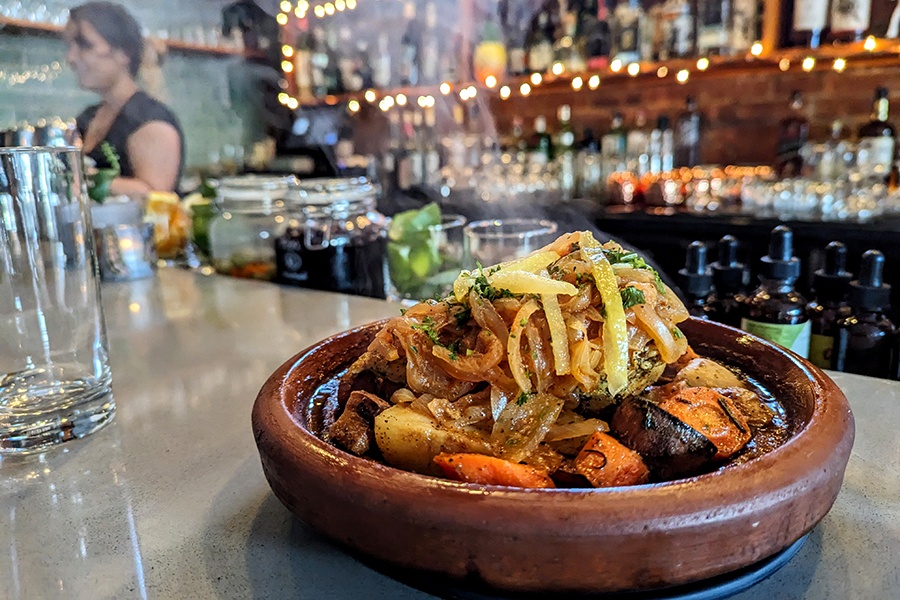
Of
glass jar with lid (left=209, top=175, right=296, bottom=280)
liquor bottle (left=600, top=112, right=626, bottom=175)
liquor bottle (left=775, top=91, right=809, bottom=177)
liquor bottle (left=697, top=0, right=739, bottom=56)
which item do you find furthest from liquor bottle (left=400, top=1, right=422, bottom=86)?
glass jar with lid (left=209, top=175, right=296, bottom=280)

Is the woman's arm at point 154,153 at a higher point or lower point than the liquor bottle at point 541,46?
lower

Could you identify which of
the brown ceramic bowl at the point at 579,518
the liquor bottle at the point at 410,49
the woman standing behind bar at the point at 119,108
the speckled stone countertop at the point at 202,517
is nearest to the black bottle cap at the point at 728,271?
the speckled stone countertop at the point at 202,517

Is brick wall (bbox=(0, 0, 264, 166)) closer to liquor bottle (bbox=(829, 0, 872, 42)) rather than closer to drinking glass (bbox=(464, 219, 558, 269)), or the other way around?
drinking glass (bbox=(464, 219, 558, 269))

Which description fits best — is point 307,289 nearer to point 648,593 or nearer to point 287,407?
point 287,407

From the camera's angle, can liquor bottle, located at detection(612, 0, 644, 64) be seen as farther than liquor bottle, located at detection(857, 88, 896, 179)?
Yes

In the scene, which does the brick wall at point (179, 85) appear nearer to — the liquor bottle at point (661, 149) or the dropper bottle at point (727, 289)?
the liquor bottle at point (661, 149)

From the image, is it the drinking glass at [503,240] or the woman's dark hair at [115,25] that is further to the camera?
the woman's dark hair at [115,25]

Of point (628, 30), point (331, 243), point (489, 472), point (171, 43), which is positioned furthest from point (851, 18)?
point (171, 43)

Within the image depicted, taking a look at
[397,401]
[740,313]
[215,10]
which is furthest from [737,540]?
[215,10]
